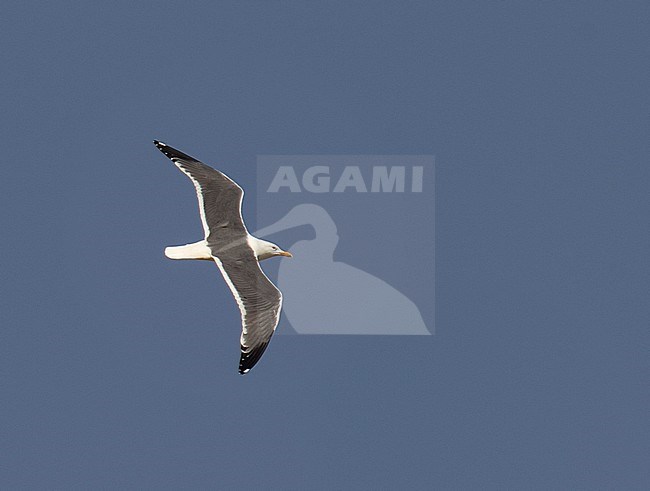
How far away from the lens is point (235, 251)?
12.7 metres

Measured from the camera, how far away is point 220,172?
12906 millimetres

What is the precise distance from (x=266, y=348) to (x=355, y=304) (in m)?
1.77

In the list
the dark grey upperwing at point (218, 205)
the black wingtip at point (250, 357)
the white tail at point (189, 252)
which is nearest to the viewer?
the black wingtip at point (250, 357)

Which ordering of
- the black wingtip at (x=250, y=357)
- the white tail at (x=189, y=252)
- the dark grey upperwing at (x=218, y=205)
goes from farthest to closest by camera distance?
1. the dark grey upperwing at (x=218, y=205)
2. the white tail at (x=189, y=252)
3. the black wingtip at (x=250, y=357)

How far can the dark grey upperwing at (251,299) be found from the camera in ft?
39.6

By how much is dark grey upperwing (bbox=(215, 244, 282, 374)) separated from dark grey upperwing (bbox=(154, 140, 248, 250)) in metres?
0.14

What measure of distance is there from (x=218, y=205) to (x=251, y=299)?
2.84ft

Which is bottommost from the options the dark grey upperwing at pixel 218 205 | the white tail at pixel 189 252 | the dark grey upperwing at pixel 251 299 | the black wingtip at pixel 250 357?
the black wingtip at pixel 250 357

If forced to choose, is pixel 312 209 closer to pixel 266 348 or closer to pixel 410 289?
pixel 410 289

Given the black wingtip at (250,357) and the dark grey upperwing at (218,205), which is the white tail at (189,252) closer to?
the dark grey upperwing at (218,205)

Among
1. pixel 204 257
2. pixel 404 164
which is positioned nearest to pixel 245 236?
pixel 204 257

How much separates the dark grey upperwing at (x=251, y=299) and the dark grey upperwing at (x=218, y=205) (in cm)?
14

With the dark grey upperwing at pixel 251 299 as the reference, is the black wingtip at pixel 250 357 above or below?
below

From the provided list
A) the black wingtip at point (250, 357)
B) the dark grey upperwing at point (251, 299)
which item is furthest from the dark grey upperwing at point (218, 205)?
the black wingtip at point (250, 357)
